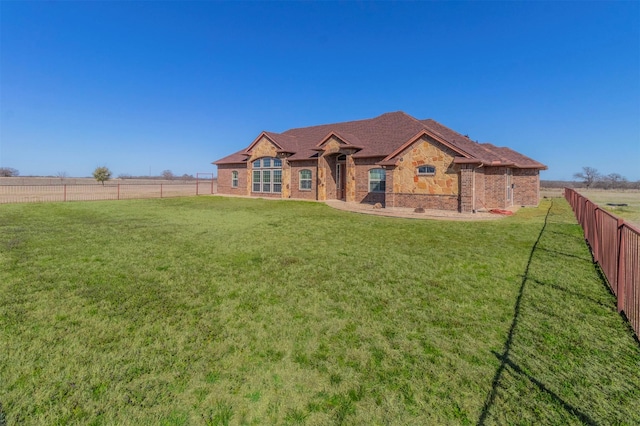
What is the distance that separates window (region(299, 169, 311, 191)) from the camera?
2452cm

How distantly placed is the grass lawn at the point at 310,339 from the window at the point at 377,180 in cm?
1316

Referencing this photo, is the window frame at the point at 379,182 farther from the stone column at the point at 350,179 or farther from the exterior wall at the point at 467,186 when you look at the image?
the exterior wall at the point at 467,186

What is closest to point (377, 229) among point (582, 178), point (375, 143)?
Answer: point (375, 143)

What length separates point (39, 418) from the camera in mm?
2568

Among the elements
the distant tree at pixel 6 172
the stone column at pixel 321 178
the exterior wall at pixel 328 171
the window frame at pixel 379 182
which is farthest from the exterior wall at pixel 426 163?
the distant tree at pixel 6 172

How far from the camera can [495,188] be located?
18.3 metres

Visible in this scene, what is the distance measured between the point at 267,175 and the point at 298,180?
11.3 feet

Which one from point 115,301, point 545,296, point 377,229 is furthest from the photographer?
point 377,229

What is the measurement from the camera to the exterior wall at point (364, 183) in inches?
823

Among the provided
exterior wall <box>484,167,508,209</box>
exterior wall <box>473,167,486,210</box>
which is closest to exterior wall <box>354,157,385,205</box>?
exterior wall <box>473,167,486,210</box>

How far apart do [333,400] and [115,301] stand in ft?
13.3

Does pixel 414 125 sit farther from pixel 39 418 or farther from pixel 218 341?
pixel 39 418

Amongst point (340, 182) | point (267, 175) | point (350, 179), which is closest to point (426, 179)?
point (350, 179)

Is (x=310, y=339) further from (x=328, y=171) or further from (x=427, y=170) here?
(x=328, y=171)
